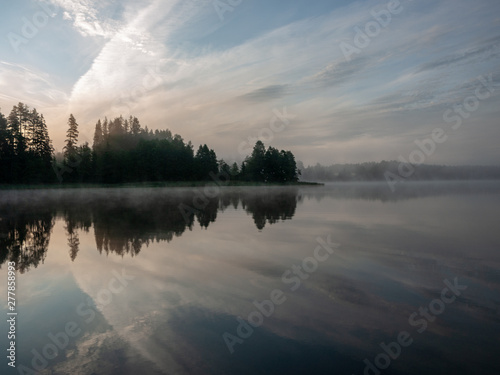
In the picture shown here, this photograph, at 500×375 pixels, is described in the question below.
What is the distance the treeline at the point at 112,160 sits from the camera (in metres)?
83.9

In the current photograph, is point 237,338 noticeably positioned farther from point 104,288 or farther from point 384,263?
point 384,263

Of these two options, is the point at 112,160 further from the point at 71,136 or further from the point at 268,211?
the point at 268,211

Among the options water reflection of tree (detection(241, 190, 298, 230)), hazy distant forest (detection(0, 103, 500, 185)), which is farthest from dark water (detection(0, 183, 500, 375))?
hazy distant forest (detection(0, 103, 500, 185))

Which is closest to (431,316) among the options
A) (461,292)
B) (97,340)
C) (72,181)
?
(461,292)

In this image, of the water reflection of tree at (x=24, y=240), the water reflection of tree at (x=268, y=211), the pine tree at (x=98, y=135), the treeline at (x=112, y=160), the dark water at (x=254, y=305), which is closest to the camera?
the dark water at (x=254, y=305)

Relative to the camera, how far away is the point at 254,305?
8562mm

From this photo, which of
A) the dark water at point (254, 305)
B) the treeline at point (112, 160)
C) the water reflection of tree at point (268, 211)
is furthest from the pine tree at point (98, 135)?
the dark water at point (254, 305)

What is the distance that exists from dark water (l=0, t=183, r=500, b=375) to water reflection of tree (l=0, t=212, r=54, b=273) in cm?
12

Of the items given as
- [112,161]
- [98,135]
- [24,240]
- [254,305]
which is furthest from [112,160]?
[254,305]

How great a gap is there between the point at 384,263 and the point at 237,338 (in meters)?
8.22

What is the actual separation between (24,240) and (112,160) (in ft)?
323

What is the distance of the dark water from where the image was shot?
19.8 ft

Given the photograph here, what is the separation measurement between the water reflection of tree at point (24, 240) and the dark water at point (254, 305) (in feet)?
0.39

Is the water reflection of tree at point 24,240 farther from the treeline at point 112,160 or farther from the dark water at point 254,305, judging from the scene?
the treeline at point 112,160
